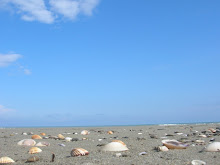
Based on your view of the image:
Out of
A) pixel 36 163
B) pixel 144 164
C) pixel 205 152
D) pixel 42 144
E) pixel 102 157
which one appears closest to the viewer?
pixel 144 164

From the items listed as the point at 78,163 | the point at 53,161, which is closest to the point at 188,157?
the point at 78,163

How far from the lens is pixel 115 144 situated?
18.3ft

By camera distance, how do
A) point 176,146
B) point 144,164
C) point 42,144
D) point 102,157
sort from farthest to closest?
point 42,144 → point 176,146 → point 102,157 → point 144,164

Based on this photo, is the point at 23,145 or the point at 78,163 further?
the point at 23,145

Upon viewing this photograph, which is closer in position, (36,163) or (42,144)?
(36,163)

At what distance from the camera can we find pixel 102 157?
4.72 m

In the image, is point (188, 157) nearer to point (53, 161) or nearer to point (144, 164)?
point (144, 164)

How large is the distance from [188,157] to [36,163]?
274cm

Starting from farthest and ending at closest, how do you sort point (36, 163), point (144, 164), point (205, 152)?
point (205, 152) → point (36, 163) → point (144, 164)

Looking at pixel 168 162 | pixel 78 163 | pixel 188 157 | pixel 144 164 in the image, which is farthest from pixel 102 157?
pixel 188 157

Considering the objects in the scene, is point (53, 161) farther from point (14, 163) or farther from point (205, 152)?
point (205, 152)

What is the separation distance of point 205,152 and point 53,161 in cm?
304

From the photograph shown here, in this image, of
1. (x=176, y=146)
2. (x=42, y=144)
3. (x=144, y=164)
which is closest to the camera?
(x=144, y=164)

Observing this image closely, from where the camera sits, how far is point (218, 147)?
5121mm
